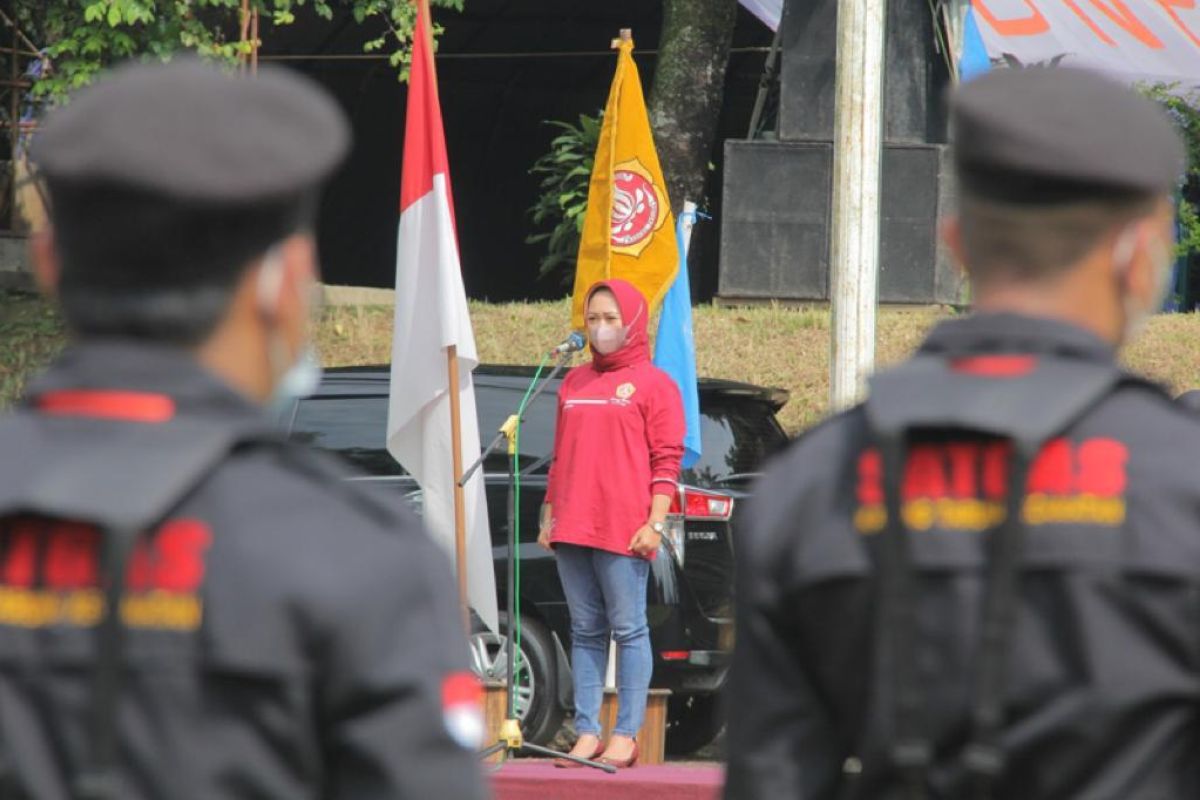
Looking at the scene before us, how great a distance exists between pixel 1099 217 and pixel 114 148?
1.16 metres

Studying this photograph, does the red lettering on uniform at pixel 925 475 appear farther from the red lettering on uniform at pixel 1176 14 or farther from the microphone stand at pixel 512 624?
the red lettering on uniform at pixel 1176 14

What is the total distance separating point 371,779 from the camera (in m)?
2.18

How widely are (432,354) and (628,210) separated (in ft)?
6.74

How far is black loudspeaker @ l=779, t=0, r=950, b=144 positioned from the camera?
55.2ft

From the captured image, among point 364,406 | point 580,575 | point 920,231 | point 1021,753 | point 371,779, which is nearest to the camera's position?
point 371,779

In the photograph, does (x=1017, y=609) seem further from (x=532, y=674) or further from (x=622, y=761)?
(x=532, y=674)

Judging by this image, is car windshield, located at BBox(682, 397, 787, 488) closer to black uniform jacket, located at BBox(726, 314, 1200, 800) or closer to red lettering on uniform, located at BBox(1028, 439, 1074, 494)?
black uniform jacket, located at BBox(726, 314, 1200, 800)

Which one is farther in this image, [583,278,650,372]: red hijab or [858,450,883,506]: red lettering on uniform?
[583,278,650,372]: red hijab

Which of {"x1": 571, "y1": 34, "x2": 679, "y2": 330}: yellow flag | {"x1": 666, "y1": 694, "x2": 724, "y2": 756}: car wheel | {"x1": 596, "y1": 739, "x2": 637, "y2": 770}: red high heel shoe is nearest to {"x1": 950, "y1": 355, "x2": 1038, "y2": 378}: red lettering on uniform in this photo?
{"x1": 596, "y1": 739, "x2": 637, "y2": 770}: red high heel shoe

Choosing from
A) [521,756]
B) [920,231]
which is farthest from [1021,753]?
[920,231]

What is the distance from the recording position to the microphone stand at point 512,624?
939 cm

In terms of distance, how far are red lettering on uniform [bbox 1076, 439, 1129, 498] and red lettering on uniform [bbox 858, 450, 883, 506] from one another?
24 centimetres

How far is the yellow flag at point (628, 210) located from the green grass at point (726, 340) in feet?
12.3

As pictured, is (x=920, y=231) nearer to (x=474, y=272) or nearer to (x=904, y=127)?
(x=904, y=127)
